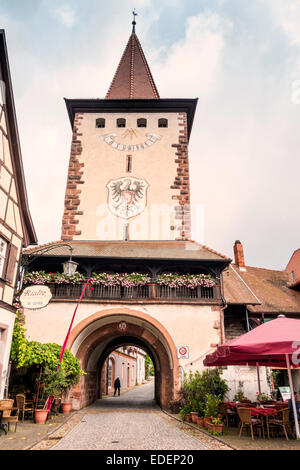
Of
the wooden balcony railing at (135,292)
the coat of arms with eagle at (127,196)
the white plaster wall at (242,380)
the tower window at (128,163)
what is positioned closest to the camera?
the white plaster wall at (242,380)

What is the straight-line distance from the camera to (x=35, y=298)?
31.6 feet

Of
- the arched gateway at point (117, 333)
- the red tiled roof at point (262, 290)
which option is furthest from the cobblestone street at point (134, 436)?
the red tiled roof at point (262, 290)

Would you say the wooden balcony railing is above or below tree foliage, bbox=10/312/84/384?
above

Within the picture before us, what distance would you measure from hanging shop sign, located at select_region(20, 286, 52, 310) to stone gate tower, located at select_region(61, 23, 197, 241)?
7.18m

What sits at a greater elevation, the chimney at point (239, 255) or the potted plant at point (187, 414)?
the chimney at point (239, 255)

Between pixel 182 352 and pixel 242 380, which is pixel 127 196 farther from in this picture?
pixel 242 380

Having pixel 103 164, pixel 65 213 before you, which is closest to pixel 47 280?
pixel 65 213

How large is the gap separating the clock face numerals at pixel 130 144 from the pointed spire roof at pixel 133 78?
3.08 metres

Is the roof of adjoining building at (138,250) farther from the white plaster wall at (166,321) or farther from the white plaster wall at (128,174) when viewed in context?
the white plaster wall at (166,321)

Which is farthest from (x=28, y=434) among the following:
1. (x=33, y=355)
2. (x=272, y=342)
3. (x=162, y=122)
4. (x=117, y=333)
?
(x=162, y=122)

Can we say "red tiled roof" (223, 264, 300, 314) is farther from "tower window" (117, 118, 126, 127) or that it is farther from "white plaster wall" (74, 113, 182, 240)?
"tower window" (117, 118, 126, 127)

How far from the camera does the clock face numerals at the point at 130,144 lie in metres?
19.1

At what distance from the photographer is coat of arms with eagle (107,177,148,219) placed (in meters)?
17.4

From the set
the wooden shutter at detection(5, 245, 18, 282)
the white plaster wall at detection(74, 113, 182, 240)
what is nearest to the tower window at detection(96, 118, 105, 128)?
the white plaster wall at detection(74, 113, 182, 240)
